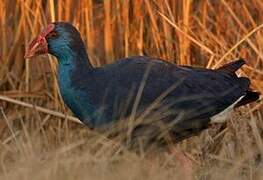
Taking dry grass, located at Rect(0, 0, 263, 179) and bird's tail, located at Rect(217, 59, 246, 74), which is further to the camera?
dry grass, located at Rect(0, 0, 263, 179)

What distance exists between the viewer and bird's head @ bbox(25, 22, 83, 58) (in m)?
4.52

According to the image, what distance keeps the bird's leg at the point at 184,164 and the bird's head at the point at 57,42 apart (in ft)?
2.38

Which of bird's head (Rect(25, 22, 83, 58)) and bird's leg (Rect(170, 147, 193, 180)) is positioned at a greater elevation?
bird's head (Rect(25, 22, 83, 58))

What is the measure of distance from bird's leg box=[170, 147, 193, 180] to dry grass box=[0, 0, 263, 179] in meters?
0.06

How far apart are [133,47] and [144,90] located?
88 centimetres

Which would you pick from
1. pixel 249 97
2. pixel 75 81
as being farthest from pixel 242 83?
pixel 75 81

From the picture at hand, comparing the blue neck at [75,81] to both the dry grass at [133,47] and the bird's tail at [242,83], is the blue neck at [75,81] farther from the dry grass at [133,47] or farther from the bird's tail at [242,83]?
the bird's tail at [242,83]

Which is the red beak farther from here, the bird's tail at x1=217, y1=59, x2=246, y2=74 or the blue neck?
the bird's tail at x1=217, y1=59, x2=246, y2=74

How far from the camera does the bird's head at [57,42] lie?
4520 millimetres

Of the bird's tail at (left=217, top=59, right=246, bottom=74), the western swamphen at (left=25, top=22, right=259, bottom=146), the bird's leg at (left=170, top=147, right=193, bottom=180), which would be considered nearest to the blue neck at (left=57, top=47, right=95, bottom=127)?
the western swamphen at (left=25, top=22, right=259, bottom=146)

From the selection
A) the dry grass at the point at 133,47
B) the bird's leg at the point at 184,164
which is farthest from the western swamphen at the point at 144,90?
the dry grass at the point at 133,47

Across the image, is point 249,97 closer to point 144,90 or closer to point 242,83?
point 242,83

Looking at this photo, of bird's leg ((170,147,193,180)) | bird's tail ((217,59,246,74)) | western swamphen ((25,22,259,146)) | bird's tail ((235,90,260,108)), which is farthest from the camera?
bird's tail ((217,59,246,74))

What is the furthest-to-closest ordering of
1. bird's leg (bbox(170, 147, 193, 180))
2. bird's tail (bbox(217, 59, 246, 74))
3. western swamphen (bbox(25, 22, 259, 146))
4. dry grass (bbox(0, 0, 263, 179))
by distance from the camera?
dry grass (bbox(0, 0, 263, 179))
bird's tail (bbox(217, 59, 246, 74))
western swamphen (bbox(25, 22, 259, 146))
bird's leg (bbox(170, 147, 193, 180))
